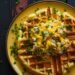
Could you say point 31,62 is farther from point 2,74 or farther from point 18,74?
point 2,74

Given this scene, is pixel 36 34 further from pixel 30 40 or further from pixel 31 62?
pixel 31 62

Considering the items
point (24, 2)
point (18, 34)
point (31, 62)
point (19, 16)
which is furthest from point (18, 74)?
point (24, 2)

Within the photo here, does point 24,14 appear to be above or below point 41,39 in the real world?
above

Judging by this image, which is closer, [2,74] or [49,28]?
[49,28]

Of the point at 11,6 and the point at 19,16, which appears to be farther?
the point at 11,6

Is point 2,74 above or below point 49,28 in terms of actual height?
below

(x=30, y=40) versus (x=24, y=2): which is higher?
(x=24, y=2)

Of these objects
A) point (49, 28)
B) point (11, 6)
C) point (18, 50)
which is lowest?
point (18, 50)

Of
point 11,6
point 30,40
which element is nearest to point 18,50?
point 30,40

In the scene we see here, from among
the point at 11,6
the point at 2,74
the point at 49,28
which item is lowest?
the point at 2,74
